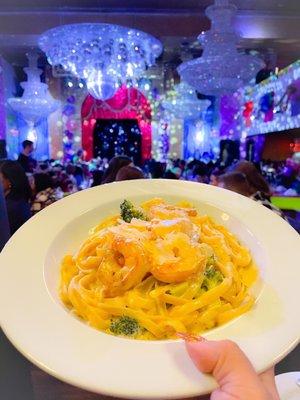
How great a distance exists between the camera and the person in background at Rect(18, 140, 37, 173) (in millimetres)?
1443

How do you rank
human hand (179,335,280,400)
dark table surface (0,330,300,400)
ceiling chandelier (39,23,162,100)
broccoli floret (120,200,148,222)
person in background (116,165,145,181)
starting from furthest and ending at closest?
ceiling chandelier (39,23,162,100) < person in background (116,165,145,181) < dark table surface (0,330,300,400) < broccoli floret (120,200,148,222) < human hand (179,335,280,400)

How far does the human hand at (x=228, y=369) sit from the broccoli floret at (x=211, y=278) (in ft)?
0.67

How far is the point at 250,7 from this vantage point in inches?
54.8

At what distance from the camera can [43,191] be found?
1.40 m

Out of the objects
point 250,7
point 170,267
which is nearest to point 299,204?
point 250,7

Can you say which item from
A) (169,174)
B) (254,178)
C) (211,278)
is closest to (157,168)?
(169,174)

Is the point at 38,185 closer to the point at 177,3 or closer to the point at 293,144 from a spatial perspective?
the point at 177,3

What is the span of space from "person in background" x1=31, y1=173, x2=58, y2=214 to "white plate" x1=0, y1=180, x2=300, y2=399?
1.69ft

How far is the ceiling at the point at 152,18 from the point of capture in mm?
1382

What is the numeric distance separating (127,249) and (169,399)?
0.91ft

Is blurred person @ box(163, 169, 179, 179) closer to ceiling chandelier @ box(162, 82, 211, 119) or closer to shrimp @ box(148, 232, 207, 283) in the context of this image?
ceiling chandelier @ box(162, 82, 211, 119)

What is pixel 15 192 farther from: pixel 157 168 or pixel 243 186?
Answer: pixel 243 186

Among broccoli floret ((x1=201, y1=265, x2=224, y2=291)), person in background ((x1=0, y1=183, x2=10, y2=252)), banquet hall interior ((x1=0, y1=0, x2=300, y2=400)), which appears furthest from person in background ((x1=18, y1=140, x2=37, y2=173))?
broccoli floret ((x1=201, y1=265, x2=224, y2=291))

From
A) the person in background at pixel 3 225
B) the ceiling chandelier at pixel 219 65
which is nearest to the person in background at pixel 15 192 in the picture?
the person in background at pixel 3 225
